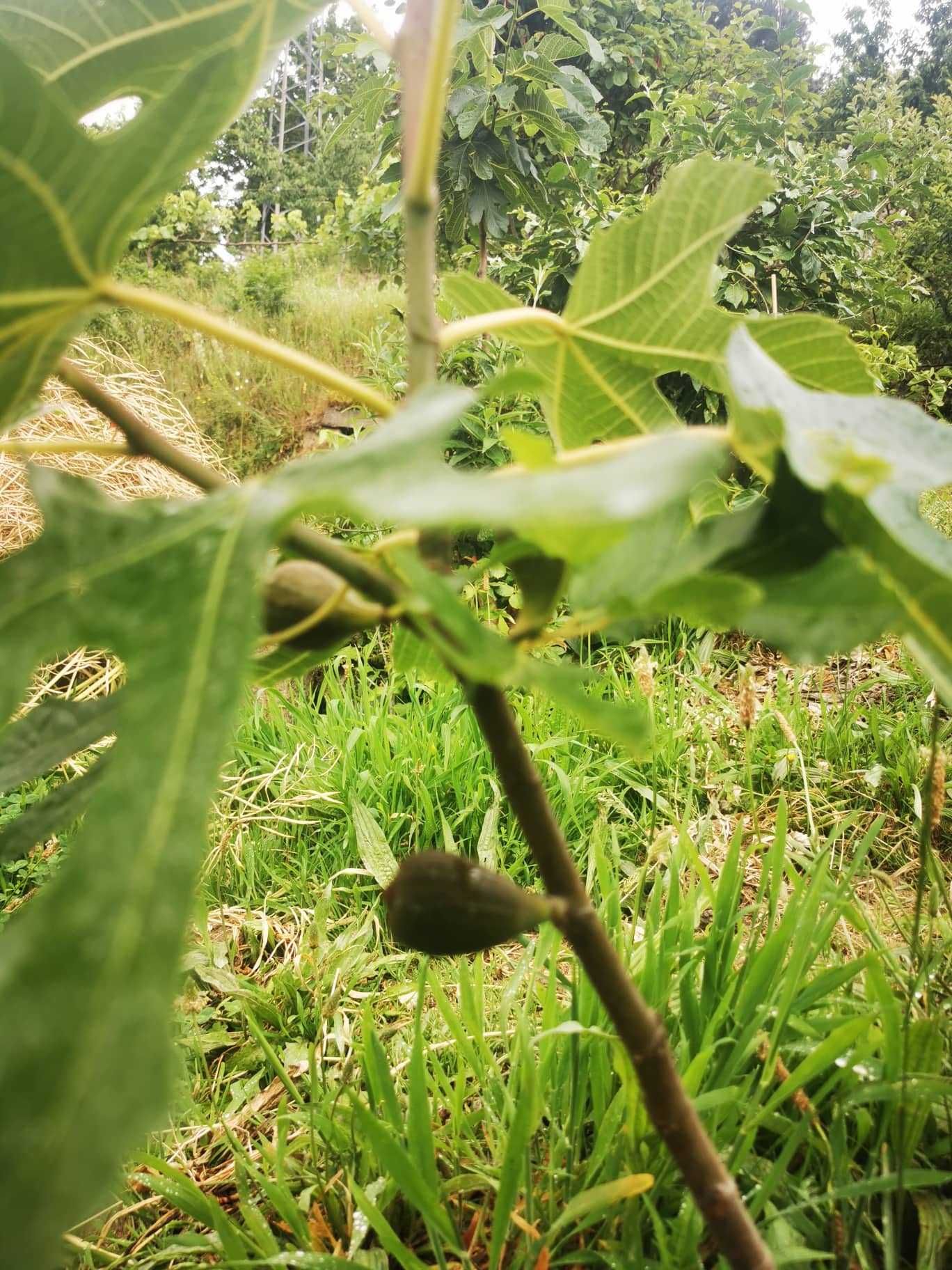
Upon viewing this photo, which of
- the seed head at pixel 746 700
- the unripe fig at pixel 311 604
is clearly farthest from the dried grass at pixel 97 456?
the unripe fig at pixel 311 604

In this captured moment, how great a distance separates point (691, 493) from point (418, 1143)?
1.86 feet

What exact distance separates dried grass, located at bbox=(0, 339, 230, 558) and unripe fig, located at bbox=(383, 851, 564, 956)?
1.79m

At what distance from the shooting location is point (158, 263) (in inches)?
249

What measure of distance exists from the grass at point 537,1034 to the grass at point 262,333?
89.9 inches

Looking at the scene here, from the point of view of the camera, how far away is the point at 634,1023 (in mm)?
341

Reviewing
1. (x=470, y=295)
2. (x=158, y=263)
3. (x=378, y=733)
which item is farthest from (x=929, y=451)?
(x=158, y=263)

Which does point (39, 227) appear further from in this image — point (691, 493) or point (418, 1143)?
point (418, 1143)

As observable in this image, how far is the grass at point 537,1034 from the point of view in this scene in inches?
24.3

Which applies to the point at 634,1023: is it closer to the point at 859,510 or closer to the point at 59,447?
the point at 859,510

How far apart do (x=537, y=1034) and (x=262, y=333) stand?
17.0ft

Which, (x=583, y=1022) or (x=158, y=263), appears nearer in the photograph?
(x=583, y=1022)

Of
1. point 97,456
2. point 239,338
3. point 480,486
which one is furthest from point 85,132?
point 97,456

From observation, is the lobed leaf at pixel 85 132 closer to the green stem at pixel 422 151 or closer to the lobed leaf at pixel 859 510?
the green stem at pixel 422 151

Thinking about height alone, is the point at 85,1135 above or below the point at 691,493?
below
